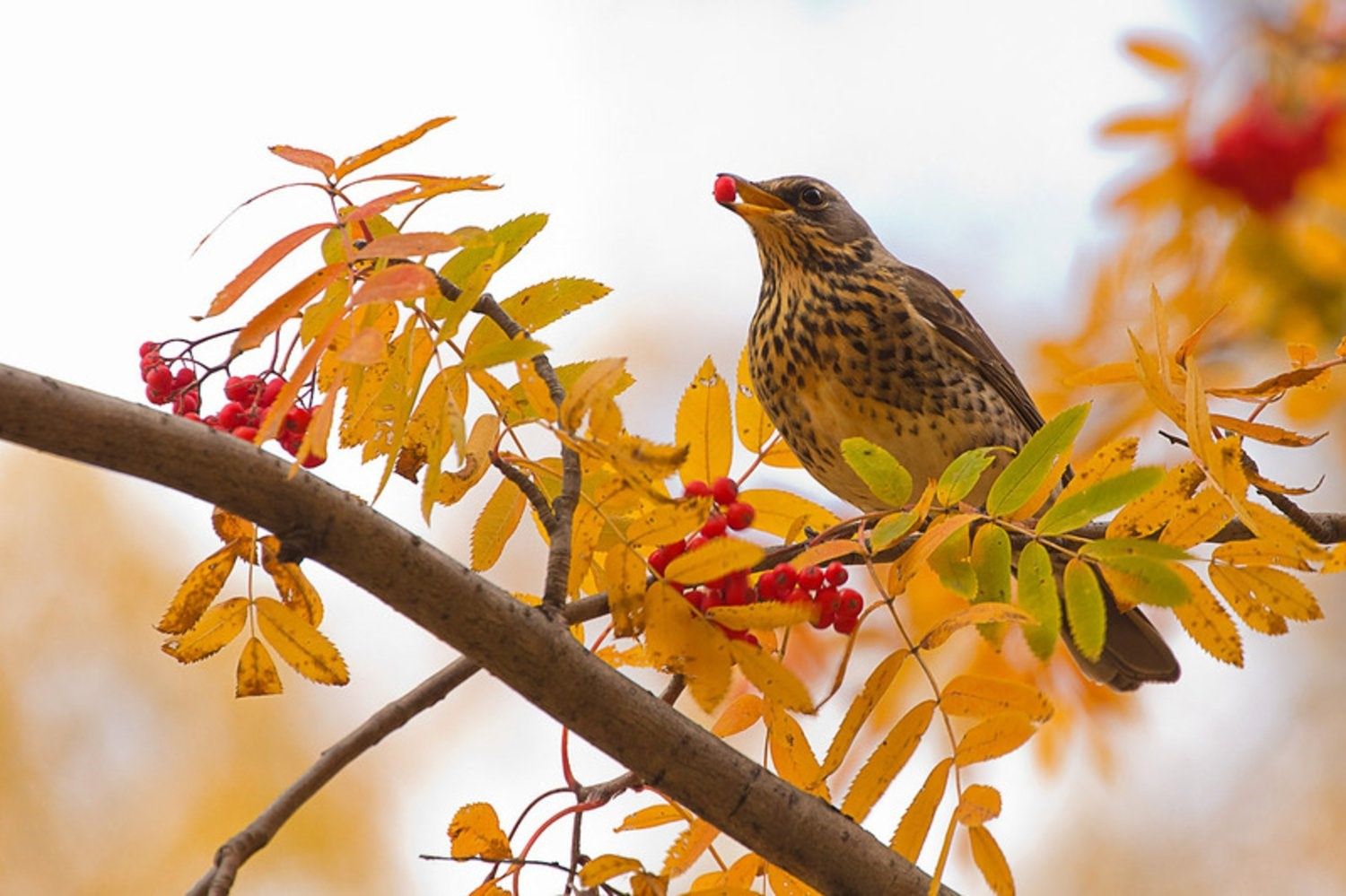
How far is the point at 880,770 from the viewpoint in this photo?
179 cm

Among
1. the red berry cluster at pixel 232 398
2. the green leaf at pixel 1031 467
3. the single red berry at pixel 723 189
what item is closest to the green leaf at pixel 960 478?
the green leaf at pixel 1031 467

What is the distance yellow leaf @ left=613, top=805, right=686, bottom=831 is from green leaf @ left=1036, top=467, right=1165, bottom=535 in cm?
57

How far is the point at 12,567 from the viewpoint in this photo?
5930mm

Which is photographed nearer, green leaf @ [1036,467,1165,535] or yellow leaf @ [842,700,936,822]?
green leaf @ [1036,467,1165,535]

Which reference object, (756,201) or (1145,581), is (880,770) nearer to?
(1145,581)

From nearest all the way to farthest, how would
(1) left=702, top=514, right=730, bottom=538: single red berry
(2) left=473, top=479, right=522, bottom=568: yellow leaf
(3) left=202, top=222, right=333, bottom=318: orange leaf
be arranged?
1. (3) left=202, top=222, right=333, bottom=318: orange leaf
2. (2) left=473, top=479, right=522, bottom=568: yellow leaf
3. (1) left=702, top=514, right=730, bottom=538: single red berry

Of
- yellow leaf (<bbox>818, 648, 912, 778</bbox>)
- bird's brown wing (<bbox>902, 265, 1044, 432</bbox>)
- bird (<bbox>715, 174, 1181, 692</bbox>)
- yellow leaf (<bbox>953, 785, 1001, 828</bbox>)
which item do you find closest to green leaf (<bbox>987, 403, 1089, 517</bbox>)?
yellow leaf (<bbox>818, 648, 912, 778</bbox>)

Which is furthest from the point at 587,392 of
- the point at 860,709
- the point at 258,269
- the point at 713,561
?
the point at 860,709

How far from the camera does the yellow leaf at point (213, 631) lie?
6.14 ft

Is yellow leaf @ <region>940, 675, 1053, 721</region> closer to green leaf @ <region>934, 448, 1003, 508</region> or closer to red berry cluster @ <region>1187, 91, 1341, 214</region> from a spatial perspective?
green leaf @ <region>934, 448, 1003, 508</region>

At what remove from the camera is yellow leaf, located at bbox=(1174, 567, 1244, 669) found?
69.0 inches


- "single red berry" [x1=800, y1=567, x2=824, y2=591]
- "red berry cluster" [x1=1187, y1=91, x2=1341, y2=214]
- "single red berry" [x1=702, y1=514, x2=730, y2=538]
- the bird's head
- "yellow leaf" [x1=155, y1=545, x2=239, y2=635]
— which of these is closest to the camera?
"yellow leaf" [x1=155, y1=545, x2=239, y2=635]

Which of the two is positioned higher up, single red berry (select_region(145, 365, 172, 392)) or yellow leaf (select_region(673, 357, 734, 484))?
yellow leaf (select_region(673, 357, 734, 484))

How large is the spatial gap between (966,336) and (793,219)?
19.4 inches
